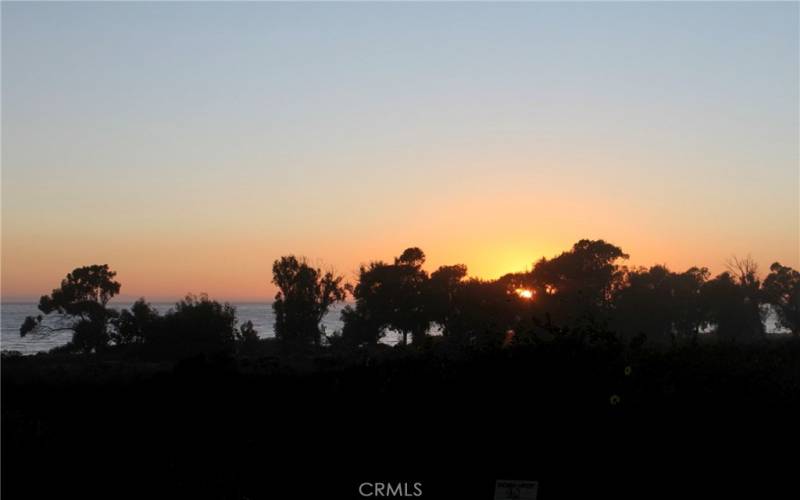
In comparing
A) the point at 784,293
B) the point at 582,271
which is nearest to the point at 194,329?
the point at 582,271

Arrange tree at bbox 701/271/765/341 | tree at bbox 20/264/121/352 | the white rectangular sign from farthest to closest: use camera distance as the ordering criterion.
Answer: tree at bbox 701/271/765/341
tree at bbox 20/264/121/352
the white rectangular sign

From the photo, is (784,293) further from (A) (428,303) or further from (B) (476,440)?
(B) (476,440)

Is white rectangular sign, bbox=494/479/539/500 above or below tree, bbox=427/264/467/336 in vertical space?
below

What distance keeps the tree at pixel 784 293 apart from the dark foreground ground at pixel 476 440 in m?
93.0

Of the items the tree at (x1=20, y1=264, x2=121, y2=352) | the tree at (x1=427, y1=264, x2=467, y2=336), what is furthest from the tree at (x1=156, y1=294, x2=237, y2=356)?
the tree at (x1=427, y1=264, x2=467, y2=336)

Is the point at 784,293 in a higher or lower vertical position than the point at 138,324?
higher

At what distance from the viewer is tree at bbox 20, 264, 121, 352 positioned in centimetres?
7938

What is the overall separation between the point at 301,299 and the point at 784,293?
65004 mm

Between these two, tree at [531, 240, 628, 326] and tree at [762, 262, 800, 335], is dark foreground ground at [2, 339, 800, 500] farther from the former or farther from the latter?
tree at [762, 262, 800, 335]

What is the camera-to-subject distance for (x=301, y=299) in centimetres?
8631

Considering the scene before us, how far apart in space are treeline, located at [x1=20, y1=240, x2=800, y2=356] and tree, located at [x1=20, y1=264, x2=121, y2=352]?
0.12m

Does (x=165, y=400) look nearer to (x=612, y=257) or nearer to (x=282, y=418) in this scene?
(x=282, y=418)

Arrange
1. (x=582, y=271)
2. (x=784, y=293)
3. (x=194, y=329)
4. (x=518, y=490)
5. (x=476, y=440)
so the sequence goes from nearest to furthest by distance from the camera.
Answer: (x=518, y=490)
(x=476, y=440)
(x=194, y=329)
(x=582, y=271)
(x=784, y=293)

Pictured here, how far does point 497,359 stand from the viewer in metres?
13.3
